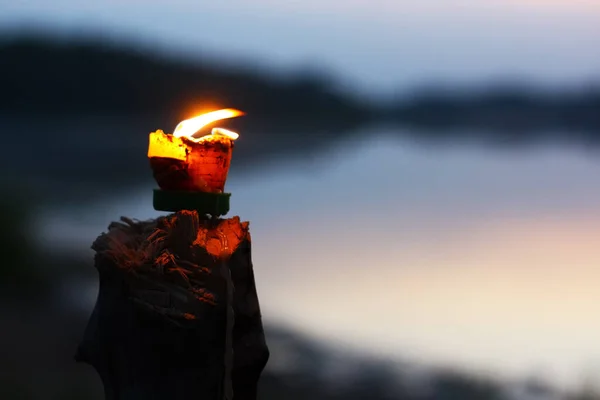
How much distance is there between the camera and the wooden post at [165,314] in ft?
3.83

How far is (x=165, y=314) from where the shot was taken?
3.80ft

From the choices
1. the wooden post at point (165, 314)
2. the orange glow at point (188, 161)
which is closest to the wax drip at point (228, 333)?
the wooden post at point (165, 314)

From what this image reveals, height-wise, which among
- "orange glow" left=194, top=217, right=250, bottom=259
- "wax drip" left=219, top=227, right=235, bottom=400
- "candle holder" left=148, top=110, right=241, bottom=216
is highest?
"candle holder" left=148, top=110, right=241, bottom=216

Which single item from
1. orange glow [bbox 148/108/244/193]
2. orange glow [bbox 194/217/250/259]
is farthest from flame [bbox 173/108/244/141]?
orange glow [bbox 194/217/250/259]

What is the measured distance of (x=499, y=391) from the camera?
2.70 m

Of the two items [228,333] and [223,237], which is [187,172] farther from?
[228,333]

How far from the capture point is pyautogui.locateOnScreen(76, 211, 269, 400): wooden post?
117 cm

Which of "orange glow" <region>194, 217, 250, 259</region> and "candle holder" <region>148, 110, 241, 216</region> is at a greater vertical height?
"candle holder" <region>148, 110, 241, 216</region>

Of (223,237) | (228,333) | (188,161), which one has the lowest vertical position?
(228,333)

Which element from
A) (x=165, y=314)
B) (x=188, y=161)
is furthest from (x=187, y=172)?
(x=165, y=314)

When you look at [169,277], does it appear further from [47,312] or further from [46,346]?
[47,312]

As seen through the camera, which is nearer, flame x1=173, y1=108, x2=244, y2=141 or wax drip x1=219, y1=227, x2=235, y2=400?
wax drip x1=219, y1=227, x2=235, y2=400

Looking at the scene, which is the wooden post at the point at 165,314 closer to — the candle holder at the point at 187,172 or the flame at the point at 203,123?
the candle holder at the point at 187,172

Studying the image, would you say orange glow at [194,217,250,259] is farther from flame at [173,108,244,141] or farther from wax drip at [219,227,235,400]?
flame at [173,108,244,141]
